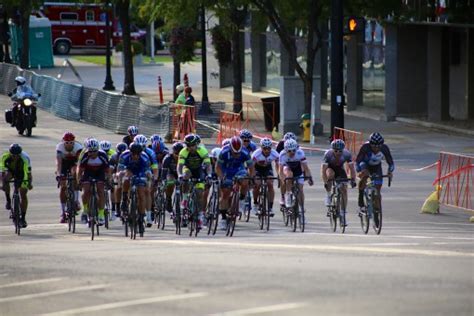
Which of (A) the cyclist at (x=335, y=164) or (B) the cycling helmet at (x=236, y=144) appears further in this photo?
(A) the cyclist at (x=335, y=164)

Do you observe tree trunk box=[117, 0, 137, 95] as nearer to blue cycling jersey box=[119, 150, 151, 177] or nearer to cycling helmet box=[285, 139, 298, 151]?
cycling helmet box=[285, 139, 298, 151]

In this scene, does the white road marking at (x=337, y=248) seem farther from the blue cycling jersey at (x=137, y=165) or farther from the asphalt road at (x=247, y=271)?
the blue cycling jersey at (x=137, y=165)

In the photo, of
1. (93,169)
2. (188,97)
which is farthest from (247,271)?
(188,97)

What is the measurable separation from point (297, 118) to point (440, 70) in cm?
525

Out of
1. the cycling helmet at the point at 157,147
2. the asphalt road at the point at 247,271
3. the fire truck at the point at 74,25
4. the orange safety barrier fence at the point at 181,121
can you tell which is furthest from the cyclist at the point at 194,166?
the fire truck at the point at 74,25

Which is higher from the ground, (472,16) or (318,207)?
(472,16)

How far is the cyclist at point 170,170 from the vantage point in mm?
23969

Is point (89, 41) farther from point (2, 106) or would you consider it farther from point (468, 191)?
point (468, 191)

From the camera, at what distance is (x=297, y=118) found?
136ft

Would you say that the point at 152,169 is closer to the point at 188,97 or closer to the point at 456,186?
the point at 456,186

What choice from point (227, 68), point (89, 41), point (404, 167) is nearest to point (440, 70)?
point (404, 167)

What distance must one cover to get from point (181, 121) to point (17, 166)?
57.1 ft

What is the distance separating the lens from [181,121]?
40906mm

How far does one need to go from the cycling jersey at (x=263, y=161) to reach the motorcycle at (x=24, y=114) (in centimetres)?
1939
